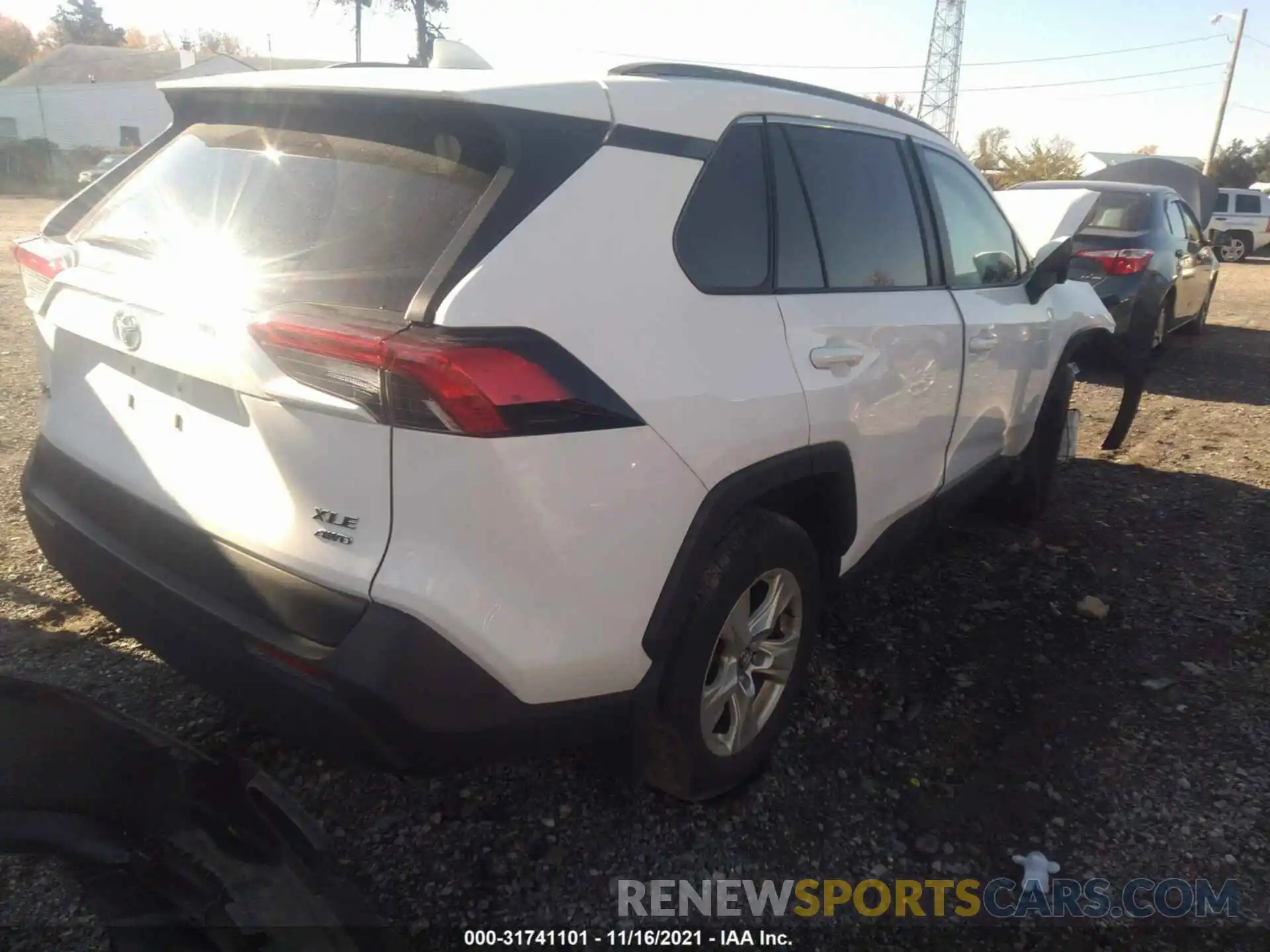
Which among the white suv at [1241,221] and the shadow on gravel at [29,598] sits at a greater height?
the white suv at [1241,221]

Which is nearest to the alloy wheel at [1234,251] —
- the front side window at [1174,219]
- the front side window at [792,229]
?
the front side window at [1174,219]

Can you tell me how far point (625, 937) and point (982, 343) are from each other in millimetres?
2473

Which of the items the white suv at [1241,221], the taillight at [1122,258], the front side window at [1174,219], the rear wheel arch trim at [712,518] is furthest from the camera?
the white suv at [1241,221]

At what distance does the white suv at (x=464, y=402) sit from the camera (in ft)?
5.75

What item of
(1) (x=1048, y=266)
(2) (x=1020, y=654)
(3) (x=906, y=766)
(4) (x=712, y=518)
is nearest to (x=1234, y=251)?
(1) (x=1048, y=266)

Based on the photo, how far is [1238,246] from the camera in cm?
2414

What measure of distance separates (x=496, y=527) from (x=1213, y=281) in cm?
1140

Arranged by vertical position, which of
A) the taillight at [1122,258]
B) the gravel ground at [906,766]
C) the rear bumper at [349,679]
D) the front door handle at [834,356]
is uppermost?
the front door handle at [834,356]

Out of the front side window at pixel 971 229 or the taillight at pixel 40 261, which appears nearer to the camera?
the taillight at pixel 40 261

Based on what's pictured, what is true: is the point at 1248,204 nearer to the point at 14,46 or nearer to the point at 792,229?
the point at 792,229

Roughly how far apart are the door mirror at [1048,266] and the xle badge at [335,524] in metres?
3.34

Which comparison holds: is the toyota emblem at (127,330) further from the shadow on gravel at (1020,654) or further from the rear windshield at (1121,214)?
the rear windshield at (1121,214)

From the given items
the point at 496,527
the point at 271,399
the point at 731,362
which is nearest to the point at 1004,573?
the point at 731,362

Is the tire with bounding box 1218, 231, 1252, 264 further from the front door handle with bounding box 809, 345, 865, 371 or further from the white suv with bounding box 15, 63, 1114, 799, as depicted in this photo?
the white suv with bounding box 15, 63, 1114, 799
